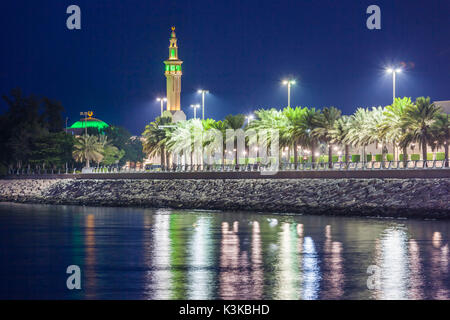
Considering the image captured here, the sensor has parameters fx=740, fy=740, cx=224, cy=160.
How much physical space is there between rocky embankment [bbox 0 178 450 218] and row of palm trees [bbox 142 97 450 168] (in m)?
6.88

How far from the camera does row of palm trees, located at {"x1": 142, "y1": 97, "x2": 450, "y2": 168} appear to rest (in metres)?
62.8

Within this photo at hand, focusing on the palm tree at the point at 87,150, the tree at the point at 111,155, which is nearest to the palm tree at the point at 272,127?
the palm tree at the point at 87,150

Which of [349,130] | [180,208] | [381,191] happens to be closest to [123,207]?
[180,208]

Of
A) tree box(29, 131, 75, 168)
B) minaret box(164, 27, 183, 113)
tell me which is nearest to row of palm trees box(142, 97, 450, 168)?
tree box(29, 131, 75, 168)

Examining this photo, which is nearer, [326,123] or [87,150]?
[326,123]

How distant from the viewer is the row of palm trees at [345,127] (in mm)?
62812

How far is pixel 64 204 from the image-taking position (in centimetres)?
8556

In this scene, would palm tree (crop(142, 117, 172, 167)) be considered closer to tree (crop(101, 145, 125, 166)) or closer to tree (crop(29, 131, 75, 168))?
tree (crop(29, 131, 75, 168))

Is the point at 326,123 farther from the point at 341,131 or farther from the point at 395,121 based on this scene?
the point at 395,121

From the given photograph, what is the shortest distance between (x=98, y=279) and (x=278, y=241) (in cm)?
1436

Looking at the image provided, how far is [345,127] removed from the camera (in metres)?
73.7

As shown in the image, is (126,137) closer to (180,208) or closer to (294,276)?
(180,208)

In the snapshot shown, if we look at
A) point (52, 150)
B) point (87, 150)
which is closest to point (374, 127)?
point (52, 150)

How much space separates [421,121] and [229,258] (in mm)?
35225
